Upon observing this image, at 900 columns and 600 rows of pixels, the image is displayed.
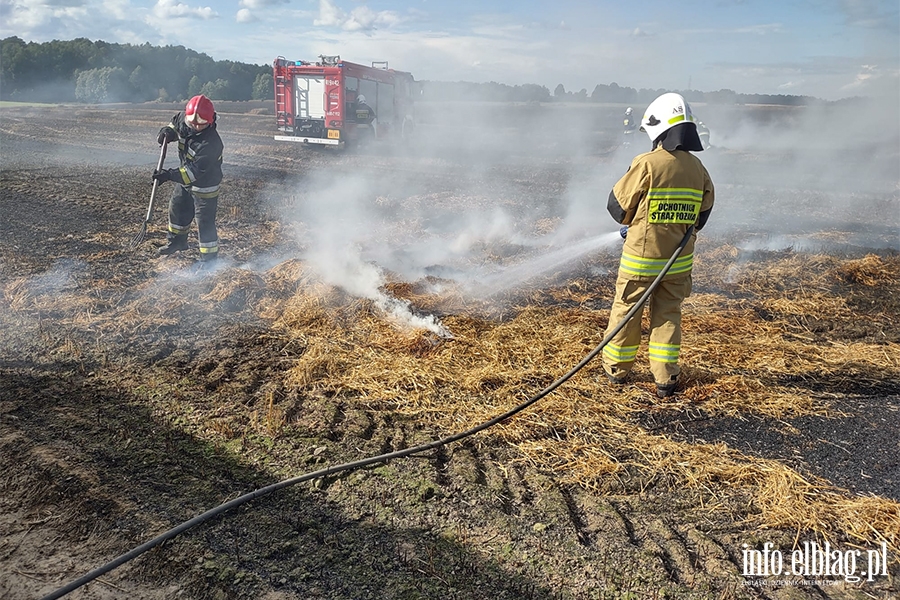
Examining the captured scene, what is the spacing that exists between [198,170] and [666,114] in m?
4.68

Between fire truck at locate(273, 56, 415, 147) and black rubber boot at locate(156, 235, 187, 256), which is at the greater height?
fire truck at locate(273, 56, 415, 147)

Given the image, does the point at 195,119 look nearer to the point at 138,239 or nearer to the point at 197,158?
the point at 197,158

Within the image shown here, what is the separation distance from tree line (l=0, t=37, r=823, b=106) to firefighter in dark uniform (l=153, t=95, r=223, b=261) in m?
33.6

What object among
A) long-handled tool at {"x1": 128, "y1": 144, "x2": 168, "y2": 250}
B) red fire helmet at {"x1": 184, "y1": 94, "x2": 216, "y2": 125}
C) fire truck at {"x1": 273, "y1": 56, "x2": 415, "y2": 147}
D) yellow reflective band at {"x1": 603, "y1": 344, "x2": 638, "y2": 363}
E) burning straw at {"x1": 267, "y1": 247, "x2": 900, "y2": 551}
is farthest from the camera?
fire truck at {"x1": 273, "y1": 56, "x2": 415, "y2": 147}

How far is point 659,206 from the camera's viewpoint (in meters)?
3.95

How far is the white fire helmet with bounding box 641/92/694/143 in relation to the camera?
156 inches

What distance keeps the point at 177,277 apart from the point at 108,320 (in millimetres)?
1269

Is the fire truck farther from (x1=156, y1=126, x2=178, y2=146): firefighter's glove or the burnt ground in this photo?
the burnt ground

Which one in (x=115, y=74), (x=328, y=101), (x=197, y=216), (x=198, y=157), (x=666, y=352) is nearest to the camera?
(x=666, y=352)

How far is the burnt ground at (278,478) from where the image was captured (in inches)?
97.1

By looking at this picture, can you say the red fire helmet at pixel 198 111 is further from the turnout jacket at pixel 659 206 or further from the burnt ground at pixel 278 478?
the turnout jacket at pixel 659 206

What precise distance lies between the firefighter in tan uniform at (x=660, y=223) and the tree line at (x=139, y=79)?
1403 inches

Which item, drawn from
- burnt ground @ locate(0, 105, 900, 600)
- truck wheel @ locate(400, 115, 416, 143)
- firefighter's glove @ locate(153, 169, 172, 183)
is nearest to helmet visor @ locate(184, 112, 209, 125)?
firefighter's glove @ locate(153, 169, 172, 183)

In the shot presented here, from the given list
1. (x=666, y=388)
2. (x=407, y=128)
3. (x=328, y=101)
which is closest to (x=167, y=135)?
(x=666, y=388)
